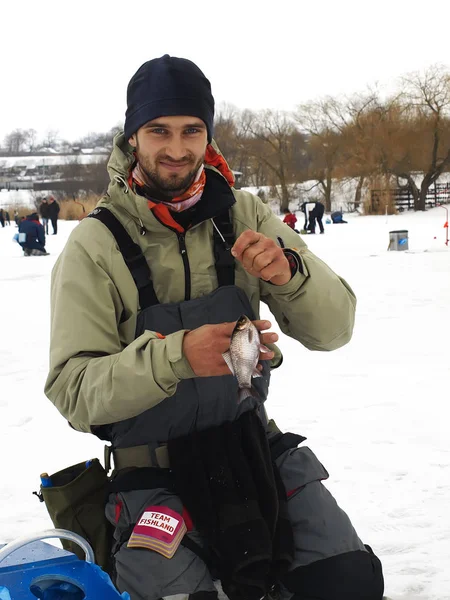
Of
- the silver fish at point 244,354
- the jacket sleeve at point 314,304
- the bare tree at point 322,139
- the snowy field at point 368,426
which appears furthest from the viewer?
the bare tree at point 322,139

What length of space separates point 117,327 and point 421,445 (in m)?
2.59

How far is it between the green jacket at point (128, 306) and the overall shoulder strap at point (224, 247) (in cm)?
3

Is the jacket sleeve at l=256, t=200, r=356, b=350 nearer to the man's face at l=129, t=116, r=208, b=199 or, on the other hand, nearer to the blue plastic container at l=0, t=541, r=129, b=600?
the man's face at l=129, t=116, r=208, b=199

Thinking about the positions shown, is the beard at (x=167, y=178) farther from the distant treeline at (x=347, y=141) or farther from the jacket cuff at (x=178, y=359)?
the distant treeline at (x=347, y=141)

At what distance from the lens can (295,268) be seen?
7.34 ft

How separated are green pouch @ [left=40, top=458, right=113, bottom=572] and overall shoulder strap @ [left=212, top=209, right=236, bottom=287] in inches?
32.4

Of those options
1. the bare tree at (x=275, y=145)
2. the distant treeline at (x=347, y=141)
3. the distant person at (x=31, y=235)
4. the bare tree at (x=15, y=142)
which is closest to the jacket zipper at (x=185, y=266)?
the distant person at (x=31, y=235)

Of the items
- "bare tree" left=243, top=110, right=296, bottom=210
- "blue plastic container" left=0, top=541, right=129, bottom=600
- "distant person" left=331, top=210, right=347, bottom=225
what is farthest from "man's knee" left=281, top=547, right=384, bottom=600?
"bare tree" left=243, top=110, right=296, bottom=210

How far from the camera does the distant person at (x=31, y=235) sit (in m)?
19.2

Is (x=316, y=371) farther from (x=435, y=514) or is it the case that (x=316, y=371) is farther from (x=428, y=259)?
(x=428, y=259)

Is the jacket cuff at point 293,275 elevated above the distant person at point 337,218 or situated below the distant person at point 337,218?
above

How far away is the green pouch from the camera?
2.30 m

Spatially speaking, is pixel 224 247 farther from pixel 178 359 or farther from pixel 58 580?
pixel 58 580

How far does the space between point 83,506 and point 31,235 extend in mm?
17944
